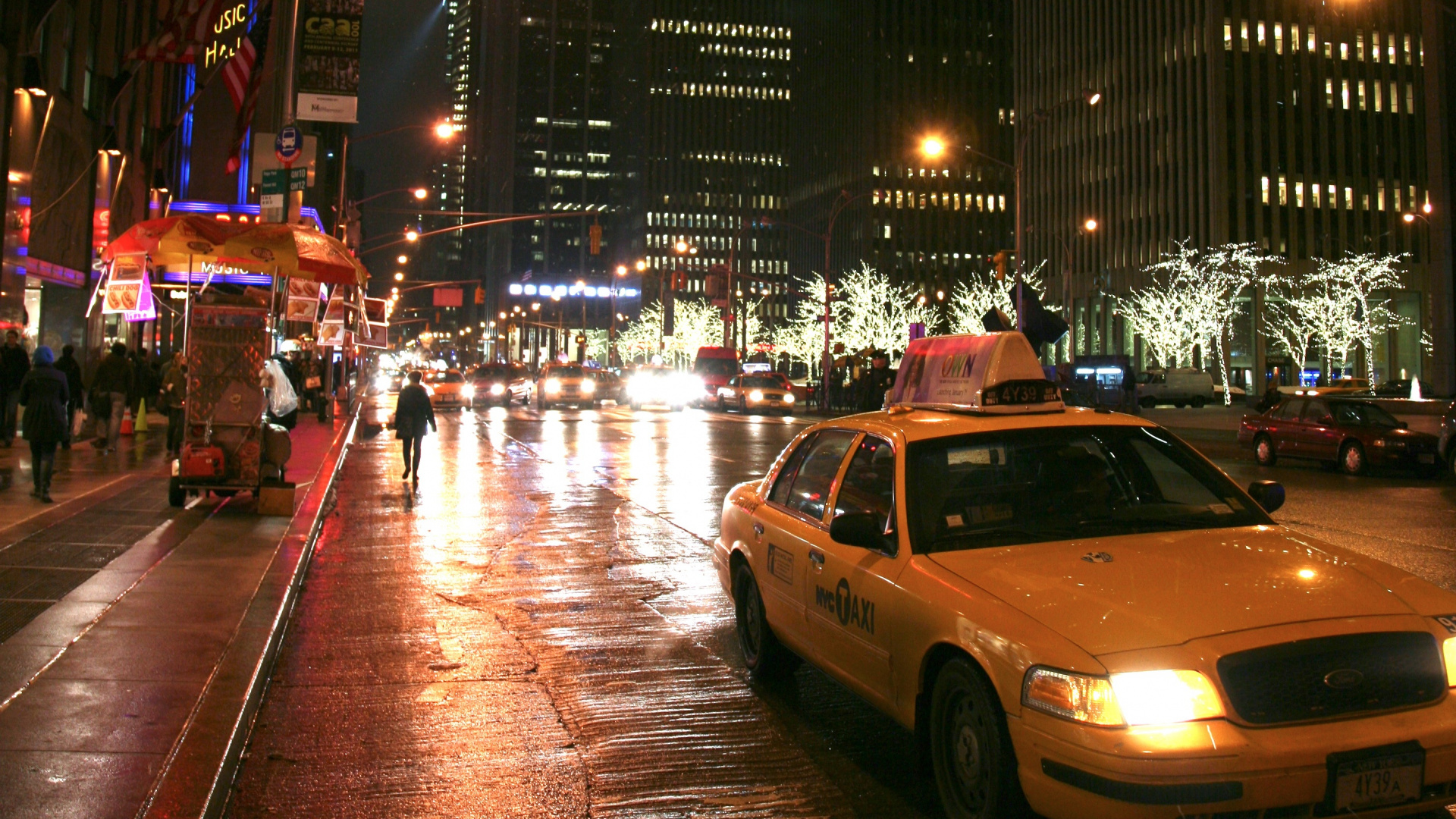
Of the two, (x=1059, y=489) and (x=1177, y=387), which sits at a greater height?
(x=1177, y=387)

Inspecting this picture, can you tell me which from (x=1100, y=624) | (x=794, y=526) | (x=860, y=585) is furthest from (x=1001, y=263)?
(x=1100, y=624)

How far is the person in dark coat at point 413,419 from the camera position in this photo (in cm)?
1777

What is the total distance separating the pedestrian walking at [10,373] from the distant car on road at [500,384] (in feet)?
116

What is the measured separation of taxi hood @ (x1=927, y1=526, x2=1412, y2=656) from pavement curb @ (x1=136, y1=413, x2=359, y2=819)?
310 centimetres

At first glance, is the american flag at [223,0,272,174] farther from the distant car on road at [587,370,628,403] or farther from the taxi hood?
the distant car on road at [587,370,628,403]

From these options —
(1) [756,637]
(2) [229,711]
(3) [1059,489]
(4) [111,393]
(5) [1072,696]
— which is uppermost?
(4) [111,393]

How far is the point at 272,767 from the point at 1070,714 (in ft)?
11.6

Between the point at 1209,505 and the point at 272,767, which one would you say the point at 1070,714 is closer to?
the point at 1209,505

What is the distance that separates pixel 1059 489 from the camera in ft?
17.0

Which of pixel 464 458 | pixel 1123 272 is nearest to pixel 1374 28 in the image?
pixel 1123 272

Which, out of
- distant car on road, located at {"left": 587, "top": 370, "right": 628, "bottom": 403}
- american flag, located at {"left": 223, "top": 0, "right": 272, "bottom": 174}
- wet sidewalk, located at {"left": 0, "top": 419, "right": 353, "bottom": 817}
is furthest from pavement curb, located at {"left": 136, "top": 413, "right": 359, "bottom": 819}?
distant car on road, located at {"left": 587, "top": 370, "right": 628, "bottom": 403}

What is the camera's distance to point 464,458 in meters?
22.8

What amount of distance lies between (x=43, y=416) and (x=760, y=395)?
119 feet

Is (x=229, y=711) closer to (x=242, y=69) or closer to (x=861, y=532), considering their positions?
(x=861, y=532)
